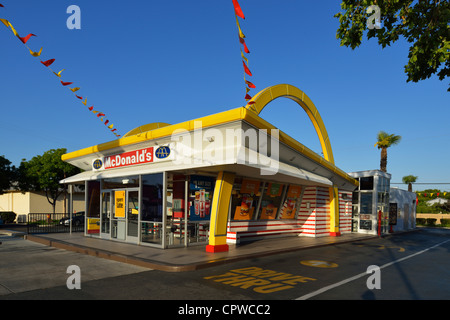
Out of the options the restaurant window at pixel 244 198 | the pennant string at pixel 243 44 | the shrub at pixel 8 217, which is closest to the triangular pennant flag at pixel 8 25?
the pennant string at pixel 243 44

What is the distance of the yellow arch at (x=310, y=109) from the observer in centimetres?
1404

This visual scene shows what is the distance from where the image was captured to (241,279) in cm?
831

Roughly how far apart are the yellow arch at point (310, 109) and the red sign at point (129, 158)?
509 cm

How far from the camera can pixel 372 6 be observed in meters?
8.62

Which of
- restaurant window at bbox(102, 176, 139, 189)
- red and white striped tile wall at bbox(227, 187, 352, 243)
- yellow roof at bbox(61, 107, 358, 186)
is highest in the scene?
yellow roof at bbox(61, 107, 358, 186)

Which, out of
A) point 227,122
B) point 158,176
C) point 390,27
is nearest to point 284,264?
point 227,122

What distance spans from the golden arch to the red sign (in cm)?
487

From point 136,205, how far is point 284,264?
6731 millimetres

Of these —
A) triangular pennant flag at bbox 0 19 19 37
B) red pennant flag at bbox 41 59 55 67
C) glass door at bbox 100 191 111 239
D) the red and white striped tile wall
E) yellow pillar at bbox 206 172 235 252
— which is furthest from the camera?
the red and white striped tile wall

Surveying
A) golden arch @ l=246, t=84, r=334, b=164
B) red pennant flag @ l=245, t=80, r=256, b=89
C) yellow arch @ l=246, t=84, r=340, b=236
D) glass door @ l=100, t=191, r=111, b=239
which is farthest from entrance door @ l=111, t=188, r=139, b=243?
yellow arch @ l=246, t=84, r=340, b=236

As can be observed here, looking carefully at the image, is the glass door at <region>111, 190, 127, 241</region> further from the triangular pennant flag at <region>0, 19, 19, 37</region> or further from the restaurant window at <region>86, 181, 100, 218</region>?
the triangular pennant flag at <region>0, 19, 19, 37</region>

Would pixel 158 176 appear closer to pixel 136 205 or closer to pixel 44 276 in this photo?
pixel 136 205

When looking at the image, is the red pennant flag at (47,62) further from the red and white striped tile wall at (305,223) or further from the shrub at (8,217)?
the shrub at (8,217)

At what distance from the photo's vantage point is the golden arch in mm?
13578
